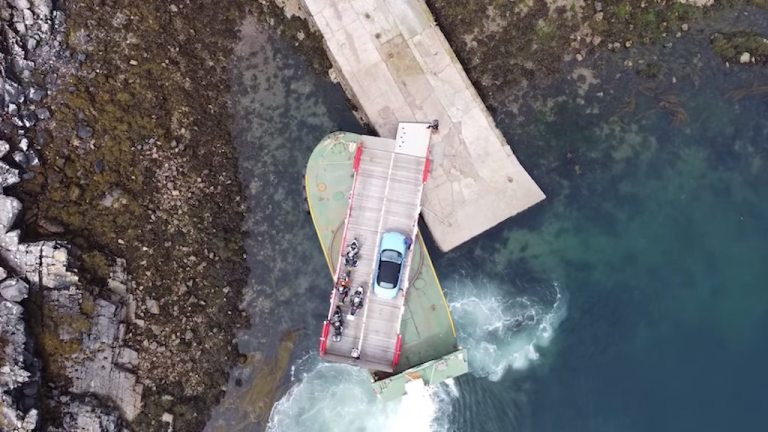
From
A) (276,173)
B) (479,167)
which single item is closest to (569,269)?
(479,167)

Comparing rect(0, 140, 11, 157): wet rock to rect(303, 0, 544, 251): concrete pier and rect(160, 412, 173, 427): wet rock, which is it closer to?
rect(160, 412, 173, 427): wet rock

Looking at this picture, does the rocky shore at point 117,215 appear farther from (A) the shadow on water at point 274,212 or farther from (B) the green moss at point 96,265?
(A) the shadow on water at point 274,212

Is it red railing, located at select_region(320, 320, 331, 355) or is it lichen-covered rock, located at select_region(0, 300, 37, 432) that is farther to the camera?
red railing, located at select_region(320, 320, 331, 355)

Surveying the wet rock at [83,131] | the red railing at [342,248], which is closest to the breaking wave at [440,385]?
the red railing at [342,248]

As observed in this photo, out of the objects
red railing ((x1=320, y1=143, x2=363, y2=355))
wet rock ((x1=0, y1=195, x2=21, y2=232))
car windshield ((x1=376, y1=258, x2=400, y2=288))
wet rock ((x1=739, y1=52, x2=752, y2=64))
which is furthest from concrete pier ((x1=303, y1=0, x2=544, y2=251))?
wet rock ((x1=0, y1=195, x2=21, y2=232))

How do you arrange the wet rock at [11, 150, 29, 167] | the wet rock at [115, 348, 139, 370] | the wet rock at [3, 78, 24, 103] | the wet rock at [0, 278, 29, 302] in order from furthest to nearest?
the wet rock at [115, 348, 139, 370] → the wet rock at [11, 150, 29, 167] → the wet rock at [3, 78, 24, 103] → the wet rock at [0, 278, 29, 302]

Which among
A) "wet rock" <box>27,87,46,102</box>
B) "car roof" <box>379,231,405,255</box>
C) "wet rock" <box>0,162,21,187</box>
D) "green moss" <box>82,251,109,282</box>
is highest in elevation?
"wet rock" <box>27,87,46,102</box>

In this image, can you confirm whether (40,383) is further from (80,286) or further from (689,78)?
(689,78)
